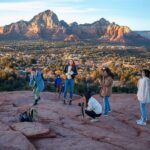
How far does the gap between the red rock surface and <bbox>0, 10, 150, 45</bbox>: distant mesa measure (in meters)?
116

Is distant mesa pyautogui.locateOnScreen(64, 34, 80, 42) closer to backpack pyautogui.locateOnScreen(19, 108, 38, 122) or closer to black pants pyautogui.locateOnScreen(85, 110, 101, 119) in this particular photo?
black pants pyautogui.locateOnScreen(85, 110, 101, 119)

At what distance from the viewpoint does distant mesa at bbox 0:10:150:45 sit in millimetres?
135375

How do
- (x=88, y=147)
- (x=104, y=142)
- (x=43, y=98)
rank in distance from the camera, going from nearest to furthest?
(x=88, y=147) → (x=104, y=142) → (x=43, y=98)

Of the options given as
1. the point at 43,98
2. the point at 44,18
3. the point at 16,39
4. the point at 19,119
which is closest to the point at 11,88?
the point at 43,98

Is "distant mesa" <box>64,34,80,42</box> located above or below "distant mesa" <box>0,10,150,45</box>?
below

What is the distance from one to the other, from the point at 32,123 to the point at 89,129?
5.25 feet

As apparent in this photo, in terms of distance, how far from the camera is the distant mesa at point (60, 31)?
135375 millimetres

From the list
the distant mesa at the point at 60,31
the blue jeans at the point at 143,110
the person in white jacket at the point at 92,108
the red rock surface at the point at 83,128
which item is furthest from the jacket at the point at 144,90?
the distant mesa at the point at 60,31

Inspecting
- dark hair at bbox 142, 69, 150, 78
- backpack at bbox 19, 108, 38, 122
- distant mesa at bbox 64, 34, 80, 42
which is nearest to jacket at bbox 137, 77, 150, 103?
dark hair at bbox 142, 69, 150, 78

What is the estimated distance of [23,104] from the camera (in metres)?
16.0

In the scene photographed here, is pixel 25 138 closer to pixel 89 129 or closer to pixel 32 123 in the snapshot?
pixel 32 123

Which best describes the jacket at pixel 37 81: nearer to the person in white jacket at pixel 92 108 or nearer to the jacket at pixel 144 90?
the person in white jacket at pixel 92 108

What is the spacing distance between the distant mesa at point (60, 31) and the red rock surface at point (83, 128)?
116110 millimetres

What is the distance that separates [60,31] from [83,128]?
125779 mm
